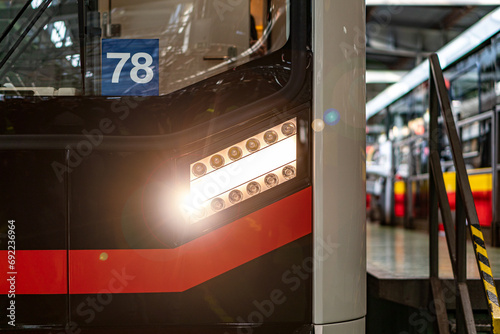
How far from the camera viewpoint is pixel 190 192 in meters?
1.67

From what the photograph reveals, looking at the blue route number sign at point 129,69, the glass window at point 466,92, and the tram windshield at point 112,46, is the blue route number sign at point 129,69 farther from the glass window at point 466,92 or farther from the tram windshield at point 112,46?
the glass window at point 466,92

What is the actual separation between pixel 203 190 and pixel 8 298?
0.68 m

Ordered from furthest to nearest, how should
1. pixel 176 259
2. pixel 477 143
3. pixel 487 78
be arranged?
pixel 477 143 → pixel 487 78 → pixel 176 259

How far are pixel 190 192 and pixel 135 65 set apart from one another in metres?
0.46

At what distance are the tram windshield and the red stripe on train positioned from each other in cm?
51

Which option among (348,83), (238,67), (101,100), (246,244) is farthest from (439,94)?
(101,100)

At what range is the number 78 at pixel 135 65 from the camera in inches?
68.4

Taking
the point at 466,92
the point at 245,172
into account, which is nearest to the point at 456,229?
the point at 245,172

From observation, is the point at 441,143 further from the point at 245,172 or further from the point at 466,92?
the point at 245,172

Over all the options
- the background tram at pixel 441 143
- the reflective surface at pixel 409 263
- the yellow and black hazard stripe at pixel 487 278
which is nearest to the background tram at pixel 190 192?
the yellow and black hazard stripe at pixel 487 278

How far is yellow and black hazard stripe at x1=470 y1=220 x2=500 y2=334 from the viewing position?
2010 millimetres

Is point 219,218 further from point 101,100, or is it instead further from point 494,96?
point 494,96

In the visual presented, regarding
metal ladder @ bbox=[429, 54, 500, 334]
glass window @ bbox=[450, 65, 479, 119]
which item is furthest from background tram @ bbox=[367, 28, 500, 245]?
metal ladder @ bbox=[429, 54, 500, 334]

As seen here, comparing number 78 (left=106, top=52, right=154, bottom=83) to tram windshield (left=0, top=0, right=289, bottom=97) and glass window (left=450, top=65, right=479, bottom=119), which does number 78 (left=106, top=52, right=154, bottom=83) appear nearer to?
tram windshield (left=0, top=0, right=289, bottom=97)
